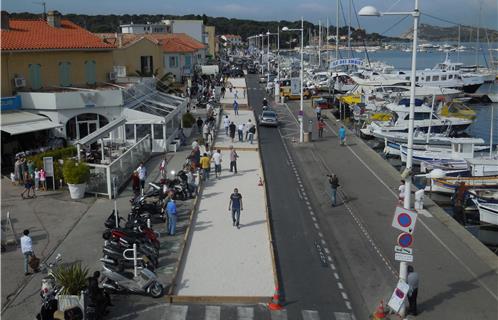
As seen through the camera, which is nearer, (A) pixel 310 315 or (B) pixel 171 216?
(A) pixel 310 315

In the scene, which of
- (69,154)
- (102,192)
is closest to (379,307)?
Answer: (102,192)

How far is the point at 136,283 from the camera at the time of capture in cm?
1510

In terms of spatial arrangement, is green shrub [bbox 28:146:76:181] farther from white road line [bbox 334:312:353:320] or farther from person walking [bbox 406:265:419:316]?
person walking [bbox 406:265:419:316]

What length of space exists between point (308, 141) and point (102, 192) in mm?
18098

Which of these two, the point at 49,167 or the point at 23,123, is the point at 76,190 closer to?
the point at 49,167

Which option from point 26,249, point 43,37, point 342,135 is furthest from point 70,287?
point 342,135

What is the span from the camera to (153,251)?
17203 mm

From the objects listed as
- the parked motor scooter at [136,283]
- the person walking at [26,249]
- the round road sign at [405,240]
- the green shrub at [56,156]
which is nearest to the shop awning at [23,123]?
the green shrub at [56,156]

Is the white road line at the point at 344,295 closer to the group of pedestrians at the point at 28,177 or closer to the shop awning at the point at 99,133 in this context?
the shop awning at the point at 99,133

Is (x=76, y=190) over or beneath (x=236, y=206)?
beneath

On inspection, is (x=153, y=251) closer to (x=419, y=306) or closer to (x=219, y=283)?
(x=219, y=283)

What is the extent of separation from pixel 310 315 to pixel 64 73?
2626 cm

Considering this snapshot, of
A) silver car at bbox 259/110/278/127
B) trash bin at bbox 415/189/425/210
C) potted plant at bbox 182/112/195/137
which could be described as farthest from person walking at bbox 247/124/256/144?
trash bin at bbox 415/189/425/210

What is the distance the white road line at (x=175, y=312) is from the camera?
45.8 ft
